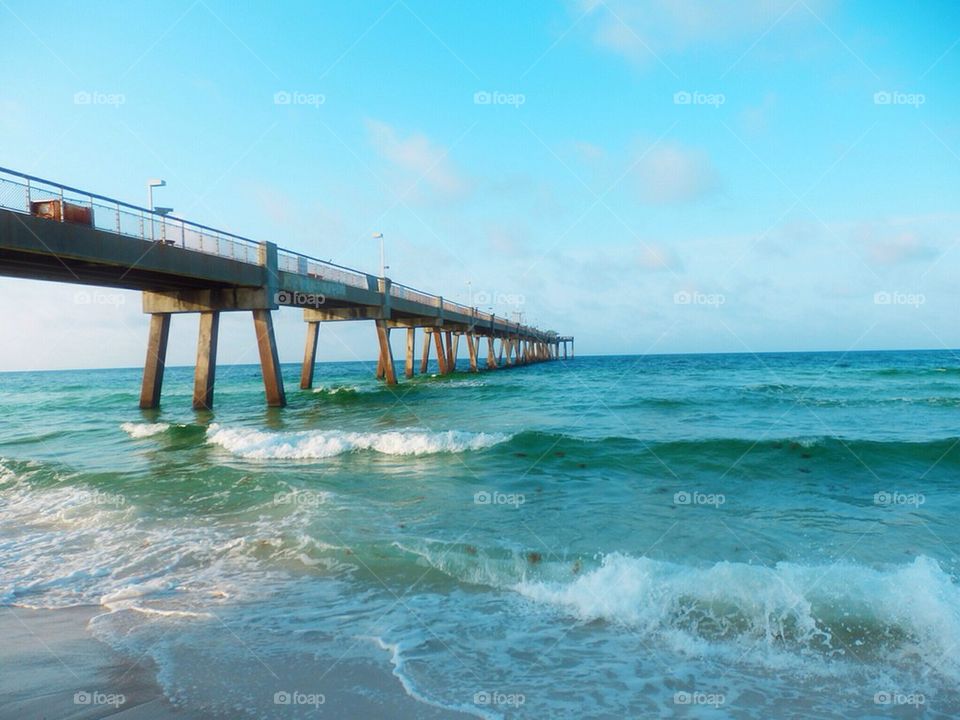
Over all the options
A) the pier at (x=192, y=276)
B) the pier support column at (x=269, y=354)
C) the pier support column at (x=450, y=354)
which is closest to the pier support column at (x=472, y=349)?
the pier support column at (x=450, y=354)

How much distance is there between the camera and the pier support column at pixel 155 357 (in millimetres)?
23172

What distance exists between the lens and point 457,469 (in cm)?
1179

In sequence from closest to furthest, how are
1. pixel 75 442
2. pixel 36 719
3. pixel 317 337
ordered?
1. pixel 36 719
2. pixel 75 442
3. pixel 317 337

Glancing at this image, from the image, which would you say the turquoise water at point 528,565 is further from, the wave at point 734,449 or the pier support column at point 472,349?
the pier support column at point 472,349

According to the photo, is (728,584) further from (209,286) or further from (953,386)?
(953,386)

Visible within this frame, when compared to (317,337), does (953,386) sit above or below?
below

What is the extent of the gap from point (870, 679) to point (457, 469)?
8.32 meters

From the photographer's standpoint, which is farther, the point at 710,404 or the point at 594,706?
the point at 710,404

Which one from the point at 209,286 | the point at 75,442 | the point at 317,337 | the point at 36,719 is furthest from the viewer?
the point at 317,337

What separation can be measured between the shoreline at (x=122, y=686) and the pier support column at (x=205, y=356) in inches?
763

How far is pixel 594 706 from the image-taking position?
3.75 m

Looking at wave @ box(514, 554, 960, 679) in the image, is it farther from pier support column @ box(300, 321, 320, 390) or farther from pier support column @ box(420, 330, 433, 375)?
pier support column @ box(420, 330, 433, 375)

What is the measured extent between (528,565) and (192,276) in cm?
1601

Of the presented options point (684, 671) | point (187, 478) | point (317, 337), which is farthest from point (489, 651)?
point (317, 337)
